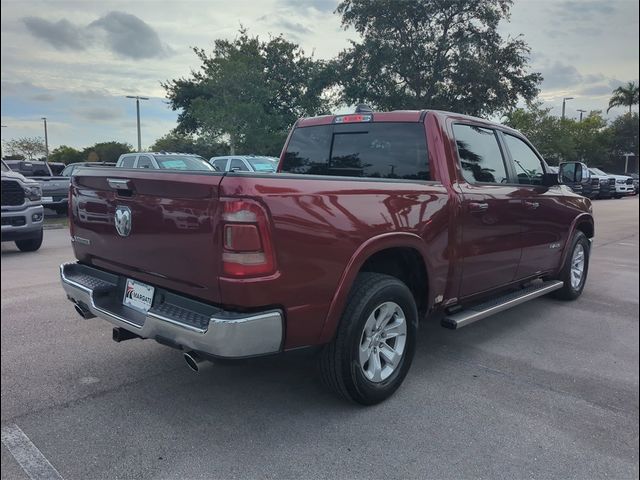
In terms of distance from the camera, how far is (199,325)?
2.52 m

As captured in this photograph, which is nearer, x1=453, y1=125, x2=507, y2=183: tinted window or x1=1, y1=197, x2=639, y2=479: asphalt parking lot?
x1=1, y1=197, x2=639, y2=479: asphalt parking lot

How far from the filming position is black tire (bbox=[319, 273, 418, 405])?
116 inches

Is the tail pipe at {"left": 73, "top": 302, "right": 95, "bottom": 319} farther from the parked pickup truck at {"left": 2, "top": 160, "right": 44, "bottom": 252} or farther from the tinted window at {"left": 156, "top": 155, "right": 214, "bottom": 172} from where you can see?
the tinted window at {"left": 156, "top": 155, "right": 214, "bottom": 172}

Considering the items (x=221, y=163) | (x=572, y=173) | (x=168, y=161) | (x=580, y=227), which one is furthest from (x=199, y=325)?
(x=221, y=163)

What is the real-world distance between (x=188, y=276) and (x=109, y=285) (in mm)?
870

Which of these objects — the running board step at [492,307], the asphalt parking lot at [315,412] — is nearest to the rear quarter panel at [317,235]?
the asphalt parking lot at [315,412]

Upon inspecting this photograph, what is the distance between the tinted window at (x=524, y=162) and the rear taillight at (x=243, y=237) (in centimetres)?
306

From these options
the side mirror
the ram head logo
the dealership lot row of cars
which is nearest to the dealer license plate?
the ram head logo

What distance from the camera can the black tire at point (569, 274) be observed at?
5.52 m

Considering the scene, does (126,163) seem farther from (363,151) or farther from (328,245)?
(328,245)

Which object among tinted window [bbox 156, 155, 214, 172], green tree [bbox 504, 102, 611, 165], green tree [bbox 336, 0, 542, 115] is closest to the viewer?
green tree [bbox 504, 102, 611, 165]

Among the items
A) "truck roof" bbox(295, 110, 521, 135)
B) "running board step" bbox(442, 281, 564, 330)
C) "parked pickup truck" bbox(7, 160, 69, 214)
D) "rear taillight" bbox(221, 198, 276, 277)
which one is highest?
"truck roof" bbox(295, 110, 521, 135)

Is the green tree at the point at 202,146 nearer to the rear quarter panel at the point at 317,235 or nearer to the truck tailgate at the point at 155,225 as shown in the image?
the truck tailgate at the point at 155,225

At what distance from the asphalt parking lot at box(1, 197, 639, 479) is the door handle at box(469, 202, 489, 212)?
40.7 inches
